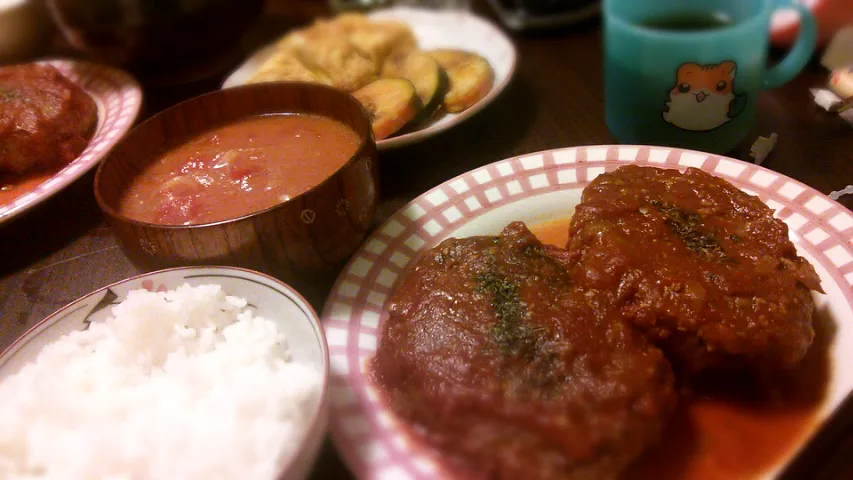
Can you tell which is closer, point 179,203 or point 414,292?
point 414,292

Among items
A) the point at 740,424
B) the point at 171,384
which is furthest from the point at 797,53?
the point at 171,384

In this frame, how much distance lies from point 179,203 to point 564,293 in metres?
1.23

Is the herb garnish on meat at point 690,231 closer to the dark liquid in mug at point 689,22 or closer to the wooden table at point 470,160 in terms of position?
the wooden table at point 470,160

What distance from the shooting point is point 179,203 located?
6.40 feet

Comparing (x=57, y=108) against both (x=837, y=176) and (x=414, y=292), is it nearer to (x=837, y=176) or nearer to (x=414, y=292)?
(x=414, y=292)

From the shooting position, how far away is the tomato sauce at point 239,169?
1.93m

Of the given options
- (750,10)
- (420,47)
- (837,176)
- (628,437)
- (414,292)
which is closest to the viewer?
(628,437)

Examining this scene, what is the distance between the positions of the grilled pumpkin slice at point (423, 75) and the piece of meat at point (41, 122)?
1480 millimetres

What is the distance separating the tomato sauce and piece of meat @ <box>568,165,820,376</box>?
2.89 ft

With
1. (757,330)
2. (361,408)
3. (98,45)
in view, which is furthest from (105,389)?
(98,45)

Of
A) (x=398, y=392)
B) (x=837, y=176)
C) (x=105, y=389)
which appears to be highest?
(x=105, y=389)

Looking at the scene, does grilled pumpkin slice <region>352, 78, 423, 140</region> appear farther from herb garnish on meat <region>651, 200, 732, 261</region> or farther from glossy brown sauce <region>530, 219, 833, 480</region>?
glossy brown sauce <region>530, 219, 833, 480</region>

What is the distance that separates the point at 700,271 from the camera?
5.35 ft

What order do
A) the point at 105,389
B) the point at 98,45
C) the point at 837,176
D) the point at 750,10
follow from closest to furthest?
the point at 105,389 → the point at 837,176 → the point at 750,10 → the point at 98,45
